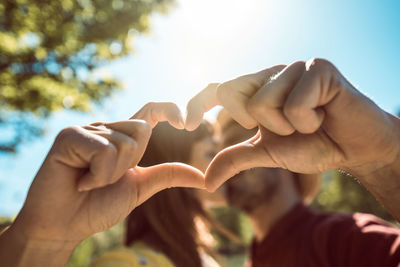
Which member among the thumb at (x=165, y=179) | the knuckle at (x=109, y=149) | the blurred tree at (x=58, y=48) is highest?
the blurred tree at (x=58, y=48)

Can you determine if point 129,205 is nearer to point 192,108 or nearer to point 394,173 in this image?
point 192,108

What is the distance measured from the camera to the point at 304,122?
1149 mm

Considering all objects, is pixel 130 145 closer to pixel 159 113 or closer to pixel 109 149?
pixel 109 149

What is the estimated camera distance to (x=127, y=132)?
49.8 inches

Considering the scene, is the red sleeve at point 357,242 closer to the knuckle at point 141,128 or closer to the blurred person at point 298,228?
the blurred person at point 298,228

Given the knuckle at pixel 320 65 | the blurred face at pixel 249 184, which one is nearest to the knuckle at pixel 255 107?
the knuckle at pixel 320 65

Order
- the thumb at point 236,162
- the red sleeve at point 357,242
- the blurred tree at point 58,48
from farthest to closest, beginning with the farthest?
1. the blurred tree at point 58,48
2. the red sleeve at point 357,242
3. the thumb at point 236,162

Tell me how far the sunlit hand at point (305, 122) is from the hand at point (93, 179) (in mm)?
230

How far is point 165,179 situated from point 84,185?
39 centimetres

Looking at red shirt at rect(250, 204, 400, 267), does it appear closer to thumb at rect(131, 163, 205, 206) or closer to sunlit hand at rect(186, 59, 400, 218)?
sunlit hand at rect(186, 59, 400, 218)

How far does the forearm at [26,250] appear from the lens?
49.9 inches

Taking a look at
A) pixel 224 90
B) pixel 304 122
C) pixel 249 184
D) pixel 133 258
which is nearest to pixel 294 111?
pixel 304 122

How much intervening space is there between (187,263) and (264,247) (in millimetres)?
1713

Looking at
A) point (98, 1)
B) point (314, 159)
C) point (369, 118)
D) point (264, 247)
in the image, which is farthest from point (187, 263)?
point (98, 1)
